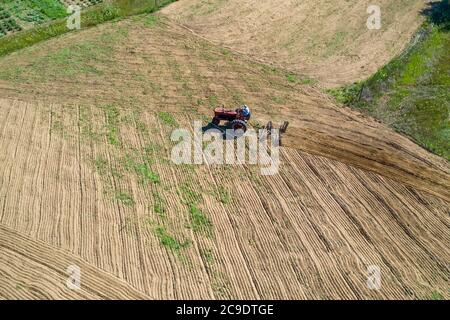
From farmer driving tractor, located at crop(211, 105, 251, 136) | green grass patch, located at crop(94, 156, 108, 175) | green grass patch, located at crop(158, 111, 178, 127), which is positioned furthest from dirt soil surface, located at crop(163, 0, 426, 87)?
green grass patch, located at crop(94, 156, 108, 175)

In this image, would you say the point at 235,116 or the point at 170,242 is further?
the point at 235,116

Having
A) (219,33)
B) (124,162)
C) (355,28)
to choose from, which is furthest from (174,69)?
(355,28)

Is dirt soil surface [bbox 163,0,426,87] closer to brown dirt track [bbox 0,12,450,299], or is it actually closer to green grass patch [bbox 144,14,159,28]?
green grass patch [bbox 144,14,159,28]

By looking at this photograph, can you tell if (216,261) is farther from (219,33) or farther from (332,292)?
(219,33)

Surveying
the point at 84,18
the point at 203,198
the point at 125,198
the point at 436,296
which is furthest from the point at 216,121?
the point at 84,18

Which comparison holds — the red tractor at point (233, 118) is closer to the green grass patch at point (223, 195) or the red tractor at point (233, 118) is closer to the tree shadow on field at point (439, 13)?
the green grass patch at point (223, 195)

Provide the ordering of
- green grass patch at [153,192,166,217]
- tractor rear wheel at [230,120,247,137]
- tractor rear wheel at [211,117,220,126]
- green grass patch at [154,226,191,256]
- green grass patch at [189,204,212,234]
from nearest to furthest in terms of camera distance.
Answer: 1. green grass patch at [154,226,191,256]
2. green grass patch at [189,204,212,234]
3. green grass patch at [153,192,166,217]
4. tractor rear wheel at [230,120,247,137]
5. tractor rear wheel at [211,117,220,126]

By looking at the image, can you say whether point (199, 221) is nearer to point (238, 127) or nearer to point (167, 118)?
point (238, 127)
